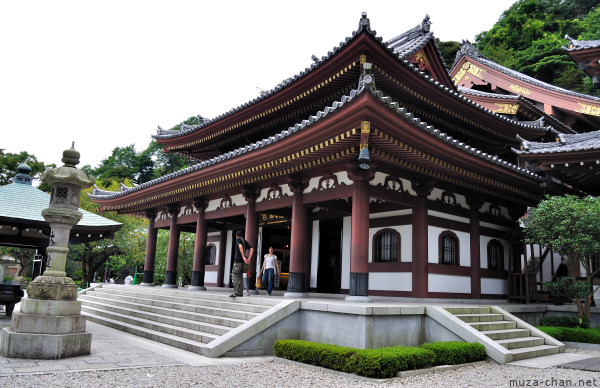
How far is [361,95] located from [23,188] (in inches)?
461

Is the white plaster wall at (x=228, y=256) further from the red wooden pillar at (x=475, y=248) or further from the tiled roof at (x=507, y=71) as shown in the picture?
the tiled roof at (x=507, y=71)

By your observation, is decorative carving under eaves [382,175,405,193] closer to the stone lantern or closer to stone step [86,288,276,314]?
stone step [86,288,276,314]

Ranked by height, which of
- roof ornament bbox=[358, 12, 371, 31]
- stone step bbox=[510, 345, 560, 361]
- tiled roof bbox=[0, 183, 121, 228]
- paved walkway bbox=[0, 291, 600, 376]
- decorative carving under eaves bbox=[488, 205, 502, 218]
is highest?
roof ornament bbox=[358, 12, 371, 31]

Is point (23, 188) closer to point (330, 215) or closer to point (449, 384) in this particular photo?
point (330, 215)

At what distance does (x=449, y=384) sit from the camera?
286 inches

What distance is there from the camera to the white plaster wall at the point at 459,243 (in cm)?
1271

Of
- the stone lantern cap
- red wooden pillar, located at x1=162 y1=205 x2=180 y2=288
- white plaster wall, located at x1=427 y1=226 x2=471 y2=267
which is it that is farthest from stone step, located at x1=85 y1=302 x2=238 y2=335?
white plaster wall, located at x1=427 y1=226 x2=471 y2=267

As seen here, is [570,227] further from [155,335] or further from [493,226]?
[155,335]

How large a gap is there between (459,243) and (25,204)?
44.4 ft

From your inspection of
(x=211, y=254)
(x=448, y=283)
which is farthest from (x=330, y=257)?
(x=211, y=254)

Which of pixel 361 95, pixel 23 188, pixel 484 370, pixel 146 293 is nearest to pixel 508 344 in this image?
pixel 484 370

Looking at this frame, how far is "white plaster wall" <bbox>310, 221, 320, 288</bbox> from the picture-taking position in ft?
50.1

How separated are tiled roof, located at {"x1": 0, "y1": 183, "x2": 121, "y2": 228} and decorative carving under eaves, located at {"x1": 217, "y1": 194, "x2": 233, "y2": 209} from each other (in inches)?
152

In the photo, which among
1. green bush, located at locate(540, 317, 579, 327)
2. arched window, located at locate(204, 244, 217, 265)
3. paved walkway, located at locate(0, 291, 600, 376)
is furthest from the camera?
arched window, located at locate(204, 244, 217, 265)
